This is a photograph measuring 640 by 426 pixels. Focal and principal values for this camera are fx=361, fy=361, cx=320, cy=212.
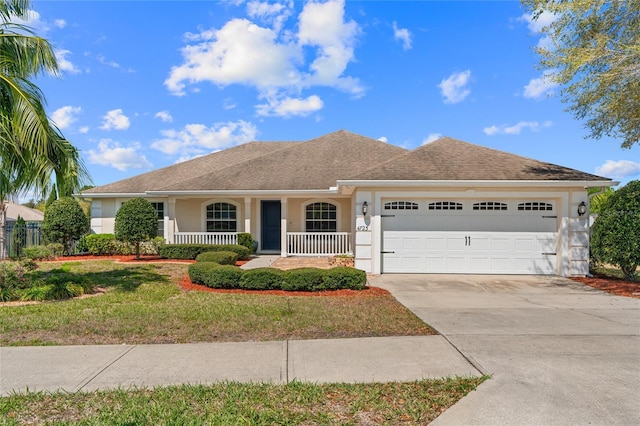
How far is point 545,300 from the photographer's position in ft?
25.2

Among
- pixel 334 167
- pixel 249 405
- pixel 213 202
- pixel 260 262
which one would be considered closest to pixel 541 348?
pixel 249 405

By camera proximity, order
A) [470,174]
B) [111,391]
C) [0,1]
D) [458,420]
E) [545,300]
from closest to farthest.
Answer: [458,420], [111,391], [0,1], [545,300], [470,174]

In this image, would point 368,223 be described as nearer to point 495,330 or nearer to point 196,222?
point 495,330

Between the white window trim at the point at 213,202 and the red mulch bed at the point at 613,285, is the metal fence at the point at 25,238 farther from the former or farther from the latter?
the red mulch bed at the point at 613,285

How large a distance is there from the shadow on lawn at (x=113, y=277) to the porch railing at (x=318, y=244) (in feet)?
17.5

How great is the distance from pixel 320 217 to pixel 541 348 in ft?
37.4

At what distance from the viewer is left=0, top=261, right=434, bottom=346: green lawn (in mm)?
5152

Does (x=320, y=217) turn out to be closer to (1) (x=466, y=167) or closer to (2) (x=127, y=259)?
(1) (x=466, y=167)

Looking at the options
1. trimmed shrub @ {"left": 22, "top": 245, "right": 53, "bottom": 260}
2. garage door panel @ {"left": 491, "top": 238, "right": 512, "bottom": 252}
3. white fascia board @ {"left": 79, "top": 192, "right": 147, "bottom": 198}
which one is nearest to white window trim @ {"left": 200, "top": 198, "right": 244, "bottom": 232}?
white fascia board @ {"left": 79, "top": 192, "right": 147, "bottom": 198}

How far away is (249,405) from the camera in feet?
10.6

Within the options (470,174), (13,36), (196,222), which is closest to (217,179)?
(196,222)

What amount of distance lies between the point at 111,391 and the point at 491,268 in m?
10.3

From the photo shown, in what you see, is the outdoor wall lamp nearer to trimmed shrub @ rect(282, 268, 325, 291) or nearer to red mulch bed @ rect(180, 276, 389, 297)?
red mulch bed @ rect(180, 276, 389, 297)

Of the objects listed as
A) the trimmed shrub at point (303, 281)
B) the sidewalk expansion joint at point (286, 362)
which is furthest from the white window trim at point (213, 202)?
the sidewalk expansion joint at point (286, 362)
